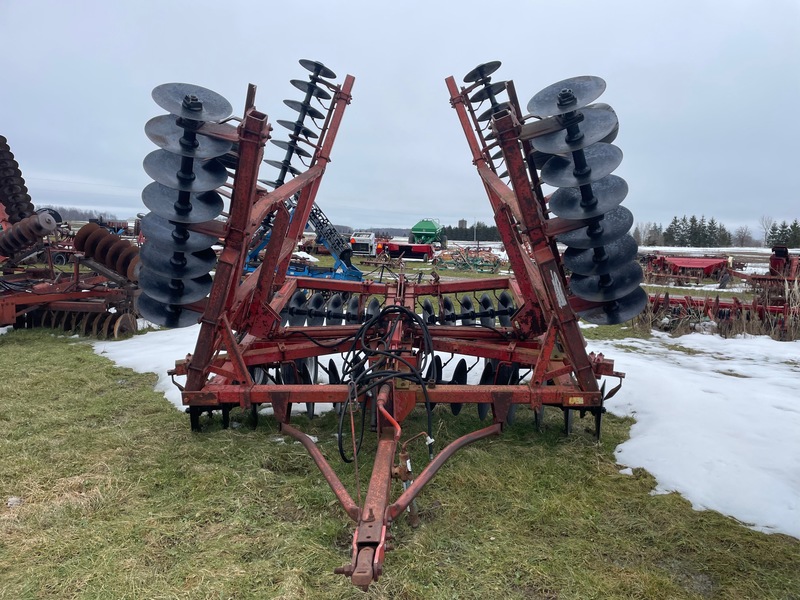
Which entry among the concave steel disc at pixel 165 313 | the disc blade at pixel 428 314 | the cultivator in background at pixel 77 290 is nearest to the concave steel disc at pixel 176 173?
the concave steel disc at pixel 165 313

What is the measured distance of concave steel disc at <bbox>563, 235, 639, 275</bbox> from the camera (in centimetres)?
376

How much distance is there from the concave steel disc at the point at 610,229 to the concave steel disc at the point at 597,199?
15cm

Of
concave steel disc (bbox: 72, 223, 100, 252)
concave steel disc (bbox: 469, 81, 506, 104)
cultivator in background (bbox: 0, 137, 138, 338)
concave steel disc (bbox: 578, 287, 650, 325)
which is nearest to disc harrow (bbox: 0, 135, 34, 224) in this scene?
cultivator in background (bbox: 0, 137, 138, 338)

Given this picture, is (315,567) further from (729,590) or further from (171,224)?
(171,224)

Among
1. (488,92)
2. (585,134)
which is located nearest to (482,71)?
(488,92)

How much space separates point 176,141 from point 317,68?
289cm

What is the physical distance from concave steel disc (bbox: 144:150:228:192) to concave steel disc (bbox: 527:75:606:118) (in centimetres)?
234

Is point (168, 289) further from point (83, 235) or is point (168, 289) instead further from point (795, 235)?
point (795, 235)

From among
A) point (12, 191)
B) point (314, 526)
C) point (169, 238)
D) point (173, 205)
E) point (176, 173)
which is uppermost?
point (12, 191)

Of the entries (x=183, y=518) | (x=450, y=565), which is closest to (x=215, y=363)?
(x=183, y=518)

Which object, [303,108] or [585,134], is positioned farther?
[303,108]

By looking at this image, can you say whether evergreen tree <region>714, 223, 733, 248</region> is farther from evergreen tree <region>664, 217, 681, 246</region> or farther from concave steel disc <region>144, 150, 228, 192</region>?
concave steel disc <region>144, 150, 228, 192</region>

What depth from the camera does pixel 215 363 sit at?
4.22 metres

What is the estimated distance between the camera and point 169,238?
3.78 m
